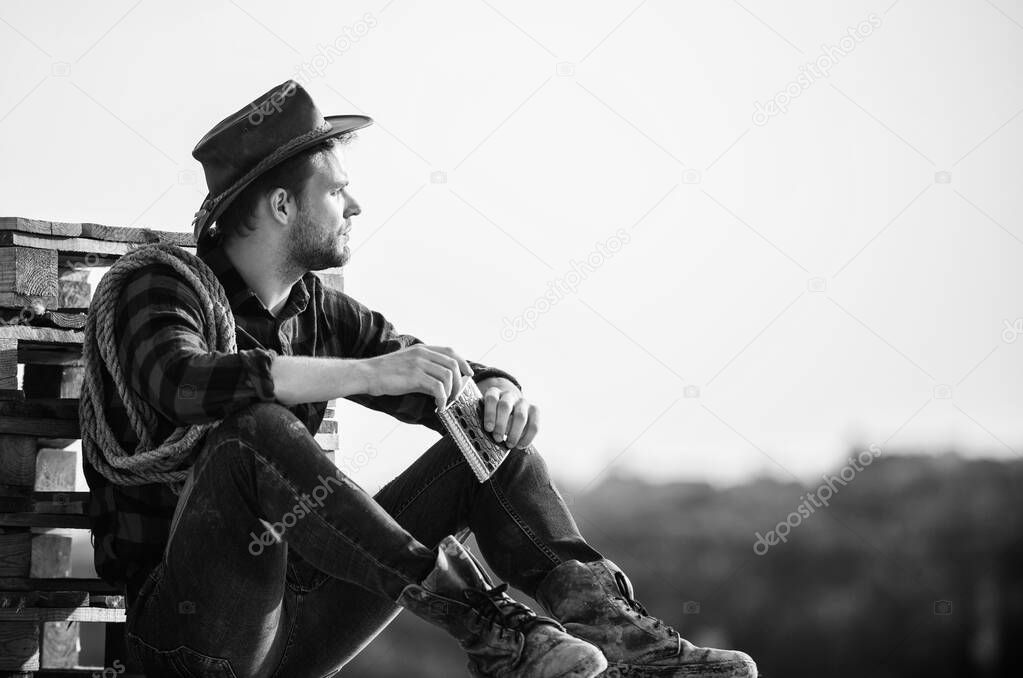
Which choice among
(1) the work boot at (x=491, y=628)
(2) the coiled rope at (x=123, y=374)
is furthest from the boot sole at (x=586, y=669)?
(2) the coiled rope at (x=123, y=374)

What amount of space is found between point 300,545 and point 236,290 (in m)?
0.72

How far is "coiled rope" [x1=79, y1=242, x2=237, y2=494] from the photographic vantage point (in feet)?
7.50

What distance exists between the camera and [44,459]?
9.58 feet

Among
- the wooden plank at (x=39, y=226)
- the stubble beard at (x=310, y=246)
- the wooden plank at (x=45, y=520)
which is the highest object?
the wooden plank at (x=39, y=226)

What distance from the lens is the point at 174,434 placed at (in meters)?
2.26

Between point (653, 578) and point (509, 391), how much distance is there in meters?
13.8

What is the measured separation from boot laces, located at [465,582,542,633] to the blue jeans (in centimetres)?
10

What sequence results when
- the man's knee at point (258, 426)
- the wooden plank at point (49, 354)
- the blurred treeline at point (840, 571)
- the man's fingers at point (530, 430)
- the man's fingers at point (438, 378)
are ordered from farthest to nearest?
the blurred treeline at point (840, 571) < the wooden plank at point (49, 354) < the man's fingers at point (530, 430) < the man's fingers at point (438, 378) < the man's knee at point (258, 426)

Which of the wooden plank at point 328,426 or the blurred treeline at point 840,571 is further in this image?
the blurred treeline at point 840,571

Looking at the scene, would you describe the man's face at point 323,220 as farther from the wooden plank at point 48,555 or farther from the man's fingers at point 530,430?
the wooden plank at point 48,555

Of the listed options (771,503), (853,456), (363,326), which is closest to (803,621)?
(771,503)

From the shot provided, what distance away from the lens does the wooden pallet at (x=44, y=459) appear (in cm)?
263

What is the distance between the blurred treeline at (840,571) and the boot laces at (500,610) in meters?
10.6

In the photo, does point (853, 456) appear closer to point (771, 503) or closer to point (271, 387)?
point (771, 503)
